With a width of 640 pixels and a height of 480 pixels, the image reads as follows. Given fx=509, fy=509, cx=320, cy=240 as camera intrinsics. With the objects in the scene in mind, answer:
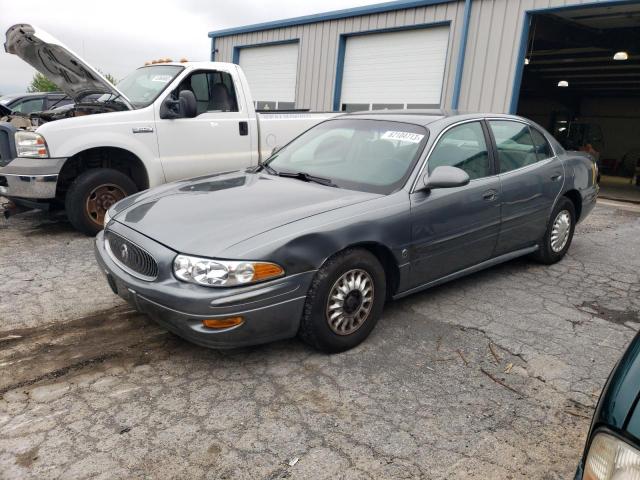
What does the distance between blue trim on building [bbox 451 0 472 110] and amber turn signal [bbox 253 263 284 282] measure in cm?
823

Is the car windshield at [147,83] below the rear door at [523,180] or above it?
above

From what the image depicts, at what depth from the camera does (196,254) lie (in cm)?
281

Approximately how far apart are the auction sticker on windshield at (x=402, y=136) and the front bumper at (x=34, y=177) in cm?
341

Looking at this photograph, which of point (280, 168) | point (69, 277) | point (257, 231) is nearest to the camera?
point (257, 231)

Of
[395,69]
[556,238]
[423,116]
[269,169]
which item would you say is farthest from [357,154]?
[395,69]

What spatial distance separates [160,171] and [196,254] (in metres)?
3.33

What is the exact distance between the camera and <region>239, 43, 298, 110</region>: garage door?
13461 millimetres

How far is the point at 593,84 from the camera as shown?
21.2m

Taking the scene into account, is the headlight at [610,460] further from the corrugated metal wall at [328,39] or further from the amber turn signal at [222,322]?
the corrugated metal wall at [328,39]

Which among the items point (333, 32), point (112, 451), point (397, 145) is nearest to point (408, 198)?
point (397, 145)

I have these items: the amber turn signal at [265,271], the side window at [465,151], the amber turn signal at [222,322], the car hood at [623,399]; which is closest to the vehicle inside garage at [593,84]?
the side window at [465,151]

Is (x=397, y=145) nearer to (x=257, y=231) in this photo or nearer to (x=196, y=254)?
(x=257, y=231)

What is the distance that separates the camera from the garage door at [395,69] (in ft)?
34.3

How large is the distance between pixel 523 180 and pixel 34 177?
4.74 meters
